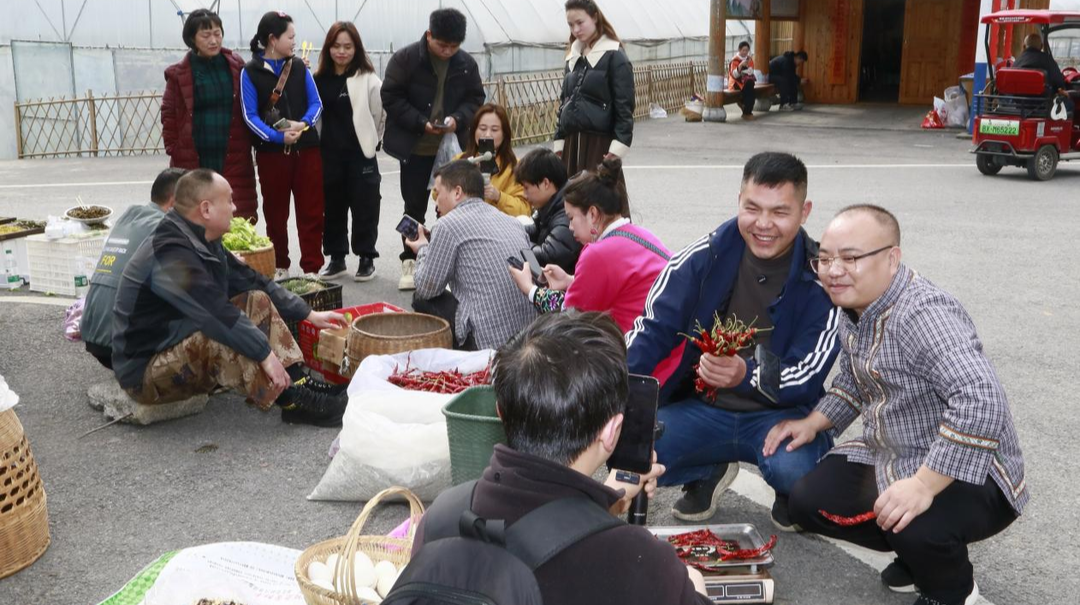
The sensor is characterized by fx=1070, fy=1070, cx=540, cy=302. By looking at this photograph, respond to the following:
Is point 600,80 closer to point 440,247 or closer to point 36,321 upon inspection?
point 440,247

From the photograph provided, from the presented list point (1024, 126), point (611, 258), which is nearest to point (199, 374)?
point (611, 258)

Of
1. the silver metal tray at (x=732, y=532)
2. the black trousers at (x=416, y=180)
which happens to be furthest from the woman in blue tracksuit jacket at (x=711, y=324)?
the black trousers at (x=416, y=180)

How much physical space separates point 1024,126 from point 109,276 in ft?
36.4

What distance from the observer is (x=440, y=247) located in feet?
18.2

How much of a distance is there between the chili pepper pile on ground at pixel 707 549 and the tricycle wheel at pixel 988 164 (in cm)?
1134

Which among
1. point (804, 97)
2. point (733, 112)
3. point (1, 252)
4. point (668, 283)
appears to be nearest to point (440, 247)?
point (668, 283)

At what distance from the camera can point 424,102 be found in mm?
7695

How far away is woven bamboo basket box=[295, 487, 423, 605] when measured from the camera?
2877 mm

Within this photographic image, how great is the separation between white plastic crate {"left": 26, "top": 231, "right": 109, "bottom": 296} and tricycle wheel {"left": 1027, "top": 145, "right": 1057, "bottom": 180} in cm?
1086

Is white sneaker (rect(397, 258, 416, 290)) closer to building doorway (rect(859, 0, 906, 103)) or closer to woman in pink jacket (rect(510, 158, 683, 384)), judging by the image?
woman in pink jacket (rect(510, 158, 683, 384))

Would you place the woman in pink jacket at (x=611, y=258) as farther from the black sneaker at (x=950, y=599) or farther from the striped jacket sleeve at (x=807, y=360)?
the black sneaker at (x=950, y=599)

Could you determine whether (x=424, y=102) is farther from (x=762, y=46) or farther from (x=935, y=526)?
(x=762, y=46)

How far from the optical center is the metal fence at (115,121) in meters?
17.3

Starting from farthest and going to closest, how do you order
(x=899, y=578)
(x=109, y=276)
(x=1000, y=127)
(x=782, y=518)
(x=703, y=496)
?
(x=1000, y=127) → (x=109, y=276) → (x=703, y=496) → (x=782, y=518) → (x=899, y=578)
